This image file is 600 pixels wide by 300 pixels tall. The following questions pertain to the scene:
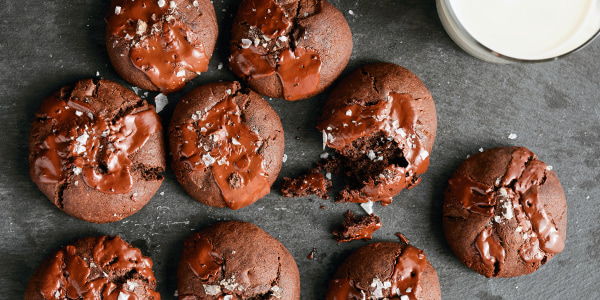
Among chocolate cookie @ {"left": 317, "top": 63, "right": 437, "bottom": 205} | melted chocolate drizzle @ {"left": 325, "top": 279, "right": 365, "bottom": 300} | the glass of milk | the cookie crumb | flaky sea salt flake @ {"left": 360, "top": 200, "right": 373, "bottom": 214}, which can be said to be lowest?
melted chocolate drizzle @ {"left": 325, "top": 279, "right": 365, "bottom": 300}

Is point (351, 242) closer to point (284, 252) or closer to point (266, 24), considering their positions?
point (284, 252)

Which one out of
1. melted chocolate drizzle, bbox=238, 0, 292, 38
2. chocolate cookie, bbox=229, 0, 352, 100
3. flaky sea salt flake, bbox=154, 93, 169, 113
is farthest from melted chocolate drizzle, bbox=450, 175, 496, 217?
flaky sea salt flake, bbox=154, 93, 169, 113

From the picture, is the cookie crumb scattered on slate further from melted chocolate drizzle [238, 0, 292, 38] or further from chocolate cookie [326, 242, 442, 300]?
melted chocolate drizzle [238, 0, 292, 38]

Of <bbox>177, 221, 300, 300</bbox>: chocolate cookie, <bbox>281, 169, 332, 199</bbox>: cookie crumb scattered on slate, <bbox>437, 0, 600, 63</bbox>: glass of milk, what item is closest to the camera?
<bbox>437, 0, 600, 63</bbox>: glass of milk

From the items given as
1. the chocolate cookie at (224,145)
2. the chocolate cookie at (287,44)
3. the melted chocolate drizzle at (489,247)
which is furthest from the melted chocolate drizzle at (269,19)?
the melted chocolate drizzle at (489,247)

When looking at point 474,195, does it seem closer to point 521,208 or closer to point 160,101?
point 521,208

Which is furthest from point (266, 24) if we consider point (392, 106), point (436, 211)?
point (436, 211)

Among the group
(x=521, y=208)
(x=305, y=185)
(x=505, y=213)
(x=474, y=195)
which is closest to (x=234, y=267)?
(x=305, y=185)
